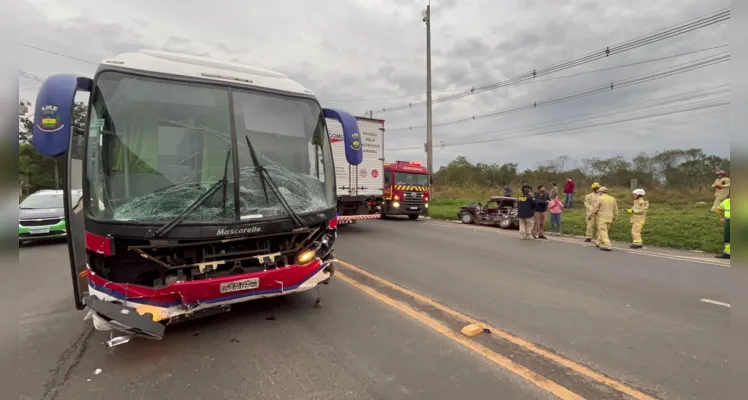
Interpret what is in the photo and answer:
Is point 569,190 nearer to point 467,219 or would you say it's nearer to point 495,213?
point 495,213

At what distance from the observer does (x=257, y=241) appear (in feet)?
13.2

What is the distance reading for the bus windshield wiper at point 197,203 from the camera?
342 cm

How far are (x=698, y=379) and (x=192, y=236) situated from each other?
4.51 metres

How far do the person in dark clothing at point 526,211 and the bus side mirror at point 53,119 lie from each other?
10.7 m

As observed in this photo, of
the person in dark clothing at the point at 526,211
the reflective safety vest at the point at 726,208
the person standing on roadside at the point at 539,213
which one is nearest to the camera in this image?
the reflective safety vest at the point at 726,208

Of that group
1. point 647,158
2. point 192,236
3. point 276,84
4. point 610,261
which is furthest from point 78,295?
point 647,158

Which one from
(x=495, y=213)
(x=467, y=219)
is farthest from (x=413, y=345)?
(x=467, y=219)

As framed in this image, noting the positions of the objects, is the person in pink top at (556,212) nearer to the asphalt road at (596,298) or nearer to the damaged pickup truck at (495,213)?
the damaged pickup truck at (495,213)

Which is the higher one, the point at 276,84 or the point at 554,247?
the point at 276,84

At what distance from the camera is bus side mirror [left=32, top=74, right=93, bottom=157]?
10.3 feet

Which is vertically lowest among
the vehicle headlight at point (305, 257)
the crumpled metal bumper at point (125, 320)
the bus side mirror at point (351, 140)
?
the crumpled metal bumper at point (125, 320)

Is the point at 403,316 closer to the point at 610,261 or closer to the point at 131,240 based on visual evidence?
the point at 131,240

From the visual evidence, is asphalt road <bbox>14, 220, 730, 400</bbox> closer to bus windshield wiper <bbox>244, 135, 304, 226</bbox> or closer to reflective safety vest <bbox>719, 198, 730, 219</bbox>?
reflective safety vest <bbox>719, 198, 730, 219</bbox>

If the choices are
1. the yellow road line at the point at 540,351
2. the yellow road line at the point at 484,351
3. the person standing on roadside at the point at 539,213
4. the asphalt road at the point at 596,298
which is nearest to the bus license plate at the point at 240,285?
the yellow road line at the point at 484,351
